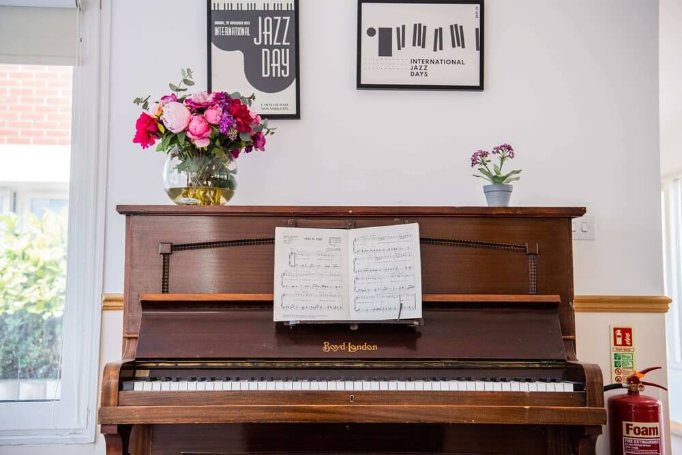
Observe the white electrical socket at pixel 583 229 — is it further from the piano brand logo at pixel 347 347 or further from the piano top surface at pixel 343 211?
the piano brand logo at pixel 347 347

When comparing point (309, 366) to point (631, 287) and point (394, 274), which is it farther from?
point (631, 287)

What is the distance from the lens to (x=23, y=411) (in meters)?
2.82

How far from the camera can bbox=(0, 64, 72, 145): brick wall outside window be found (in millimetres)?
2992

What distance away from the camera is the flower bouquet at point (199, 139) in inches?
93.8

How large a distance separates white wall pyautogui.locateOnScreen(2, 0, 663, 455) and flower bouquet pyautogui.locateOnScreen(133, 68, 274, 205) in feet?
1.45

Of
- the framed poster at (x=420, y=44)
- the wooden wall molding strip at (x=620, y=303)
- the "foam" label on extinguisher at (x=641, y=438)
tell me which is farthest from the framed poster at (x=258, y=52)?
the "foam" label on extinguisher at (x=641, y=438)

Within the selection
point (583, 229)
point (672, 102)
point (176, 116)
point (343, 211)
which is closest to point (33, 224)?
point (176, 116)

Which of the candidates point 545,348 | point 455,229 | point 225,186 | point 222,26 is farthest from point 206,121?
point 545,348

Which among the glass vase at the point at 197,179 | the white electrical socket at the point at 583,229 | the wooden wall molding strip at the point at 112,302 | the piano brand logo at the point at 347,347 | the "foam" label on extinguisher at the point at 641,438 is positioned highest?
the glass vase at the point at 197,179

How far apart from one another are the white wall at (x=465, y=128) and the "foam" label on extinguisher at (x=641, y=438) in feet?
1.17

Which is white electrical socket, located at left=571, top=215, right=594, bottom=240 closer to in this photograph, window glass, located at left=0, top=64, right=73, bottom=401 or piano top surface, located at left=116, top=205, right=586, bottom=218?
piano top surface, located at left=116, top=205, right=586, bottom=218

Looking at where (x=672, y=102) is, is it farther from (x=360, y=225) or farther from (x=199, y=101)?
(x=199, y=101)

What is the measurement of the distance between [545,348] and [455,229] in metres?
0.49

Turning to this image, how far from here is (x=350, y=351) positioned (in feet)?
7.38
